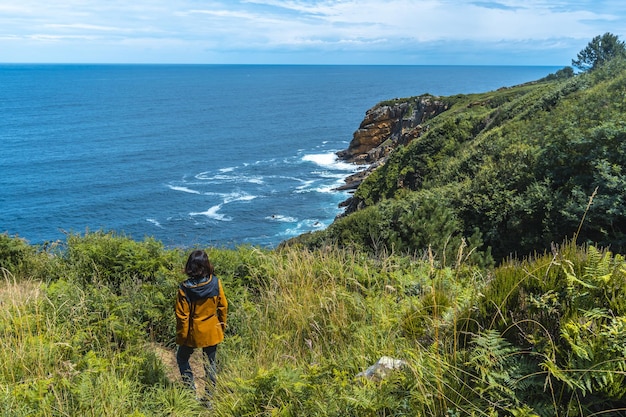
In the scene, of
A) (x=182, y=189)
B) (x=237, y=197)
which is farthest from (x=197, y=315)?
(x=182, y=189)

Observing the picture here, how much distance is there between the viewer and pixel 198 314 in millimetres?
5445

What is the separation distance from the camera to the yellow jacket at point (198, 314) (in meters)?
5.35

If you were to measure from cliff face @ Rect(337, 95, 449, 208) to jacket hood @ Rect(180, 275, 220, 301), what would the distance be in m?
54.8

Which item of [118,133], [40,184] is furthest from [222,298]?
[118,133]

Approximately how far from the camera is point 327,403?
364cm

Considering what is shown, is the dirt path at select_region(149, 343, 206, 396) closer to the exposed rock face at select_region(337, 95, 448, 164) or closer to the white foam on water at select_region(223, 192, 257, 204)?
the white foam on water at select_region(223, 192, 257, 204)

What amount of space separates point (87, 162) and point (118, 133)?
2594cm

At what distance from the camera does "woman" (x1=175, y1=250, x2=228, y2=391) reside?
536 cm

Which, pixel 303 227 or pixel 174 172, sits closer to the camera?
pixel 303 227

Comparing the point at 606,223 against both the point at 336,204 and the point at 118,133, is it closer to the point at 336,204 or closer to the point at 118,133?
the point at 336,204

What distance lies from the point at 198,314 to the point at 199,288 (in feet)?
1.00

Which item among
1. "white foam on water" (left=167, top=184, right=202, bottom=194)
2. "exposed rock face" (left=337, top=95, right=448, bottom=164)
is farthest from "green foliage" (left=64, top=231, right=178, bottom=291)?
"exposed rock face" (left=337, top=95, right=448, bottom=164)

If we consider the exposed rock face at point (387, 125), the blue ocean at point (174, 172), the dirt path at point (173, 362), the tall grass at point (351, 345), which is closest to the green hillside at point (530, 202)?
the tall grass at point (351, 345)

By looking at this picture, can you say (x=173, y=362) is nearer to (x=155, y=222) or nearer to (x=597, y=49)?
(x=155, y=222)
